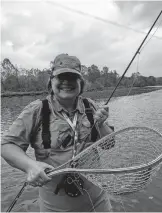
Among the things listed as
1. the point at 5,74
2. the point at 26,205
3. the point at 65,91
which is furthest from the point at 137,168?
the point at 5,74

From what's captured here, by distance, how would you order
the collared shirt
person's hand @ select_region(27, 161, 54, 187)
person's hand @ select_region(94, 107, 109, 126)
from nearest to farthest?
person's hand @ select_region(27, 161, 54, 187) < the collared shirt < person's hand @ select_region(94, 107, 109, 126)

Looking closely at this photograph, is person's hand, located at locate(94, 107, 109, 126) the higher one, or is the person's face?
the person's face

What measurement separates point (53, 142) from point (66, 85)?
2.10 ft

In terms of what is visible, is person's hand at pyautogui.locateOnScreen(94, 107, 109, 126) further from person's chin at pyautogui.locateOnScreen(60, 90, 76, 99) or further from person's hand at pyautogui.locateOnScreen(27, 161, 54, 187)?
person's hand at pyautogui.locateOnScreen(27, 161, 54, 187)

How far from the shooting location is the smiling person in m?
2.60

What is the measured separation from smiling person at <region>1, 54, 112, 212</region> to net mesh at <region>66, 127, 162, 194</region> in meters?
0.18

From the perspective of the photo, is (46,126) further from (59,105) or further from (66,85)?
(66,85)

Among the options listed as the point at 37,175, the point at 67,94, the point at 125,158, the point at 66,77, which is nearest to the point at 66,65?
the point at 66,77

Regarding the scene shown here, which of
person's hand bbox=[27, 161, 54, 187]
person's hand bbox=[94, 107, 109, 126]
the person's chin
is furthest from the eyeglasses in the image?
person's hand bbox=[27, 161, 54, 187]

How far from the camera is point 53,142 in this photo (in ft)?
8.63

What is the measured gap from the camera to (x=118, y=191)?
7.91 feet

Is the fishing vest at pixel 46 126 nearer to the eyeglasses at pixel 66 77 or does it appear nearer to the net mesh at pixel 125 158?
the net mesh at pixel 125 158

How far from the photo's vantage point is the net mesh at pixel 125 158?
219 centimetres

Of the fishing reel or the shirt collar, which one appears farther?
the shirt collar
